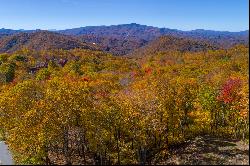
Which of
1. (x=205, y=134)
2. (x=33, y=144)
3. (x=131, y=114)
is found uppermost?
(x=131, y=114)

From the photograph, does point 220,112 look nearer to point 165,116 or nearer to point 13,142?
point 165,116

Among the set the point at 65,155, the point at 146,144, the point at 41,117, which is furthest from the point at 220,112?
the point at 41,117

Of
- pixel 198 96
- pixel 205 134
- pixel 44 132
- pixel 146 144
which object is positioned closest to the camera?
pixel 44 132

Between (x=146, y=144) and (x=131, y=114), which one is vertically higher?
(x=131, y=114)

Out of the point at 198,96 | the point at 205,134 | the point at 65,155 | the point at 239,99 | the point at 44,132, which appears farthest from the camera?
the point at 198,96

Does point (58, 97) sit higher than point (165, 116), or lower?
higher

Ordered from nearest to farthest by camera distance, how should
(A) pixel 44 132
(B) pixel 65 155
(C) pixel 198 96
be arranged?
1. (A) pixel 44 132
2. (B) pixel 65 155
3. (C) pixel 198 96

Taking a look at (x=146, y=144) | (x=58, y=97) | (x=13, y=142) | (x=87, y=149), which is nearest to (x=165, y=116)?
(x=146, y=144)

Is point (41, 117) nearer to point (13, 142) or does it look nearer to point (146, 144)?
point (13, 142)

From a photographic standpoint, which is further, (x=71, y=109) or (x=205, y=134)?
(x=205, y=134)
